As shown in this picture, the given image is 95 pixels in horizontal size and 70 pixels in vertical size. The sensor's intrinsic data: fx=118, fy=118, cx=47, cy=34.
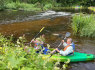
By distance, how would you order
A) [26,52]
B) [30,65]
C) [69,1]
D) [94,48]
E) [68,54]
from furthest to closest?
1. [69,1]
2. [94,48]
3. [68,54]
4. [26,52]
5. [30,65]

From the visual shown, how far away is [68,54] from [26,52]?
2.23 meters

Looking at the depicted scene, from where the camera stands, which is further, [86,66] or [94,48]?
[94,48]

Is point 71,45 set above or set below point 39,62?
below

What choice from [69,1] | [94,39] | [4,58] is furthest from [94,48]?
[69,1]

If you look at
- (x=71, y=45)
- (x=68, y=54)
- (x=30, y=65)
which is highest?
(x=30, y=65)

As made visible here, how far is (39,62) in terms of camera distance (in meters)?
2.41

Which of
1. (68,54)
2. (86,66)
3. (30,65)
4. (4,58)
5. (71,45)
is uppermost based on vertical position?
(4,58)

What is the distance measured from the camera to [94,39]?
660cm

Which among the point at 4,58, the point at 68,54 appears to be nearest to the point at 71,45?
the point at 68,54

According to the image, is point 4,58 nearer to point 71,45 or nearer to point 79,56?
point 71,45

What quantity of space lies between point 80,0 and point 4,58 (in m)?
39.5

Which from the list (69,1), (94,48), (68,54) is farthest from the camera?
(69,1)

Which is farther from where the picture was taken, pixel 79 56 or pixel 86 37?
pixel 86 37

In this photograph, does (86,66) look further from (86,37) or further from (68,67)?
(86,37)
